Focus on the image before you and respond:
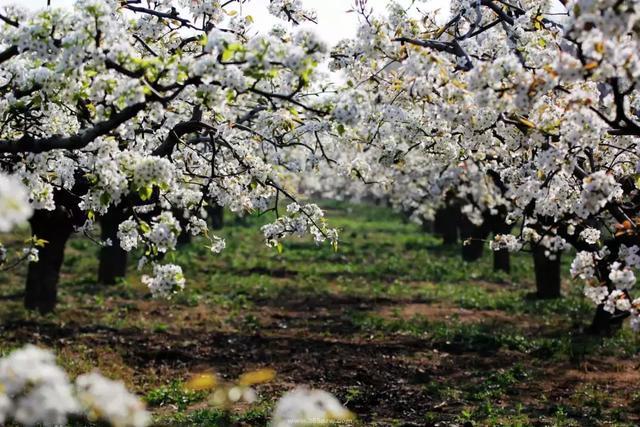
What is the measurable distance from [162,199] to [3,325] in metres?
7.37

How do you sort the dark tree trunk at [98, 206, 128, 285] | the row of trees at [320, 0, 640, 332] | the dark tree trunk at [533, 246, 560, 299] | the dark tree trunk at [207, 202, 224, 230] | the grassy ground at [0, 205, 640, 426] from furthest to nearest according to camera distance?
the dark tree trunk at [207, 202, 224, 230] < the dark tree trunk at [98, 206, 128, 285] < the dark tree trunk at [533, 246, 560, 299] < the grassy ground at [0, 205, 640, 426] < the row of trees at [320, 0, 640, 332]

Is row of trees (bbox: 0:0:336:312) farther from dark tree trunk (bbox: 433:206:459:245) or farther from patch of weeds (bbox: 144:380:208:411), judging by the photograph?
dark tree trunk (bbox: 433:206:459:245)

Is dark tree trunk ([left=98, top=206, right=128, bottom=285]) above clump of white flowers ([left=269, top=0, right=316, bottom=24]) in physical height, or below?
below

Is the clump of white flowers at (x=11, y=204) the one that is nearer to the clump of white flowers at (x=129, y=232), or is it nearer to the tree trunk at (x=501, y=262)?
the clump of white flowers at (x=129, y=232)

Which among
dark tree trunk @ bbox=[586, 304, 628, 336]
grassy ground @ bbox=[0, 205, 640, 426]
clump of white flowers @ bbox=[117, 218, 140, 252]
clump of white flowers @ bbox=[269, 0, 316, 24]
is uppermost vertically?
clump of white flowers @ bbox=[269, 0, 316, 24]

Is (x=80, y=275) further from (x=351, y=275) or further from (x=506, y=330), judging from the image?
(x=506, y=330)

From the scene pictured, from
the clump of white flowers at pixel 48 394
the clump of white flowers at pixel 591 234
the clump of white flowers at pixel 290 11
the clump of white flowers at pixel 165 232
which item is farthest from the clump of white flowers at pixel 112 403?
the clump of white flowers at pixel 290 11

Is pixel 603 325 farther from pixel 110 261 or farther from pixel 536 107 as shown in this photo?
pixel 110 261

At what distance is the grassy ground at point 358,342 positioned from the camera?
400 inches

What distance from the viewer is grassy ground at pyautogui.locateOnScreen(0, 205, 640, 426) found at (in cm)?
1017

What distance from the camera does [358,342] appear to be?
46.6 feet

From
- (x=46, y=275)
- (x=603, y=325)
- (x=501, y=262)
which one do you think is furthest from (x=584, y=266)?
(x=501, y=262)

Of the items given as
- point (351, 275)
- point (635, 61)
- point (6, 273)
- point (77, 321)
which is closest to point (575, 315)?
point (351, 275)

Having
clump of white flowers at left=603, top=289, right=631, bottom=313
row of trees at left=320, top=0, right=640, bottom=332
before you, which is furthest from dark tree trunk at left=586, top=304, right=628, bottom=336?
clump of white flowers at left=603, top=289, right=631, bottom=313
